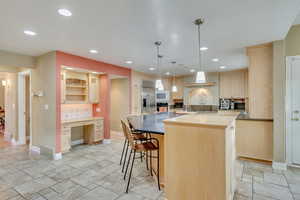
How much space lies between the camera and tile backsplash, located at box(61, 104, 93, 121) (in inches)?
180

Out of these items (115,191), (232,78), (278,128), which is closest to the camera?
(115,191)

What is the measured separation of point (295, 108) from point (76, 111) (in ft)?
17.8

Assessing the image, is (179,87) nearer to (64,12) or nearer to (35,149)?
(35,149)

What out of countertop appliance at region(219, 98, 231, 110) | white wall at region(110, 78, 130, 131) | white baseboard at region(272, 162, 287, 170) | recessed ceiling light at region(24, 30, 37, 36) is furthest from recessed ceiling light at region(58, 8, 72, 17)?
countertop appliance at region(219, 98, 231, 110)

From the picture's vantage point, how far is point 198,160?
1.71 m

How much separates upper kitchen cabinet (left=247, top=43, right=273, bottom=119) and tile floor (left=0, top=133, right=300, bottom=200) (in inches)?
44.9

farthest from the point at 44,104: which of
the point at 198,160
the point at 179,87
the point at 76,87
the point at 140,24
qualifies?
the point at 179,87

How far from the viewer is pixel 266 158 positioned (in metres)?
3.33

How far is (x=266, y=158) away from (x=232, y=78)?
12.2 ft

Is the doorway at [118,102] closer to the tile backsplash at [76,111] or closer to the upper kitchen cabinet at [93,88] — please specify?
the upper kitchen cabinet at [93,88]

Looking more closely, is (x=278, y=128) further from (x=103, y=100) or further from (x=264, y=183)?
(x=103, y=100)

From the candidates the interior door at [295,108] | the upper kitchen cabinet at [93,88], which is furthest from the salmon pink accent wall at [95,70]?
the interior door at [295,108]

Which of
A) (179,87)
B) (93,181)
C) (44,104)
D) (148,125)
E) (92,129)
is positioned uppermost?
(179,87)

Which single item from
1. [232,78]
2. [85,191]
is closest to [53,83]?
[85,191]
